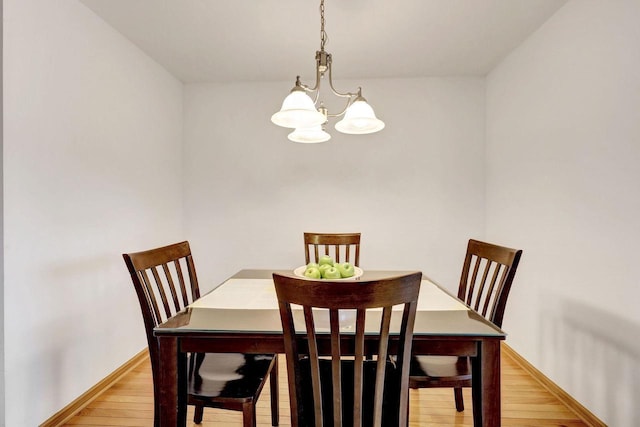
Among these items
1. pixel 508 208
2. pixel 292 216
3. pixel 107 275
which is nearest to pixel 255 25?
pixel 292 216

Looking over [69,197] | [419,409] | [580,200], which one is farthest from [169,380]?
[580,200]

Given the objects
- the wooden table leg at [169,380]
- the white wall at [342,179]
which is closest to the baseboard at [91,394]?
the white wall at [342,179]

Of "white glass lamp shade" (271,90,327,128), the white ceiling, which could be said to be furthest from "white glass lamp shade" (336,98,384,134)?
the white ceiling

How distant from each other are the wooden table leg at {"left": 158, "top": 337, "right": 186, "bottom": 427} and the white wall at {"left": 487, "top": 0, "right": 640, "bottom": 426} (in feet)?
6.49

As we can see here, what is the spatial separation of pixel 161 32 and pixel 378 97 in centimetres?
184

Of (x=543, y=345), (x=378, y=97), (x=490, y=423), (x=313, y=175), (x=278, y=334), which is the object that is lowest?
(x=543, y=345)

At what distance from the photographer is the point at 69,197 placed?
6.37 feet

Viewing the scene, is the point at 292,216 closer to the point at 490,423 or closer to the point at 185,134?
the point at 185,134

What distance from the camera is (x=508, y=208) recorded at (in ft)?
9.03

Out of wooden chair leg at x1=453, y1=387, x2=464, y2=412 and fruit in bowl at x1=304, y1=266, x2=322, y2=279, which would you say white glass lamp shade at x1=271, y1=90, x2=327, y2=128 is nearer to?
fruit in bowl at x1=304, y1=266, x2=322, y2=279

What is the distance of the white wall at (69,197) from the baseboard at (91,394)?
3 cm

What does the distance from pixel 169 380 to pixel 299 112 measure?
3.64ft

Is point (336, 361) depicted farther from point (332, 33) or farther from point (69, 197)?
point (332, 33)

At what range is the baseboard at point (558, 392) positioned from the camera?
1822 mm
